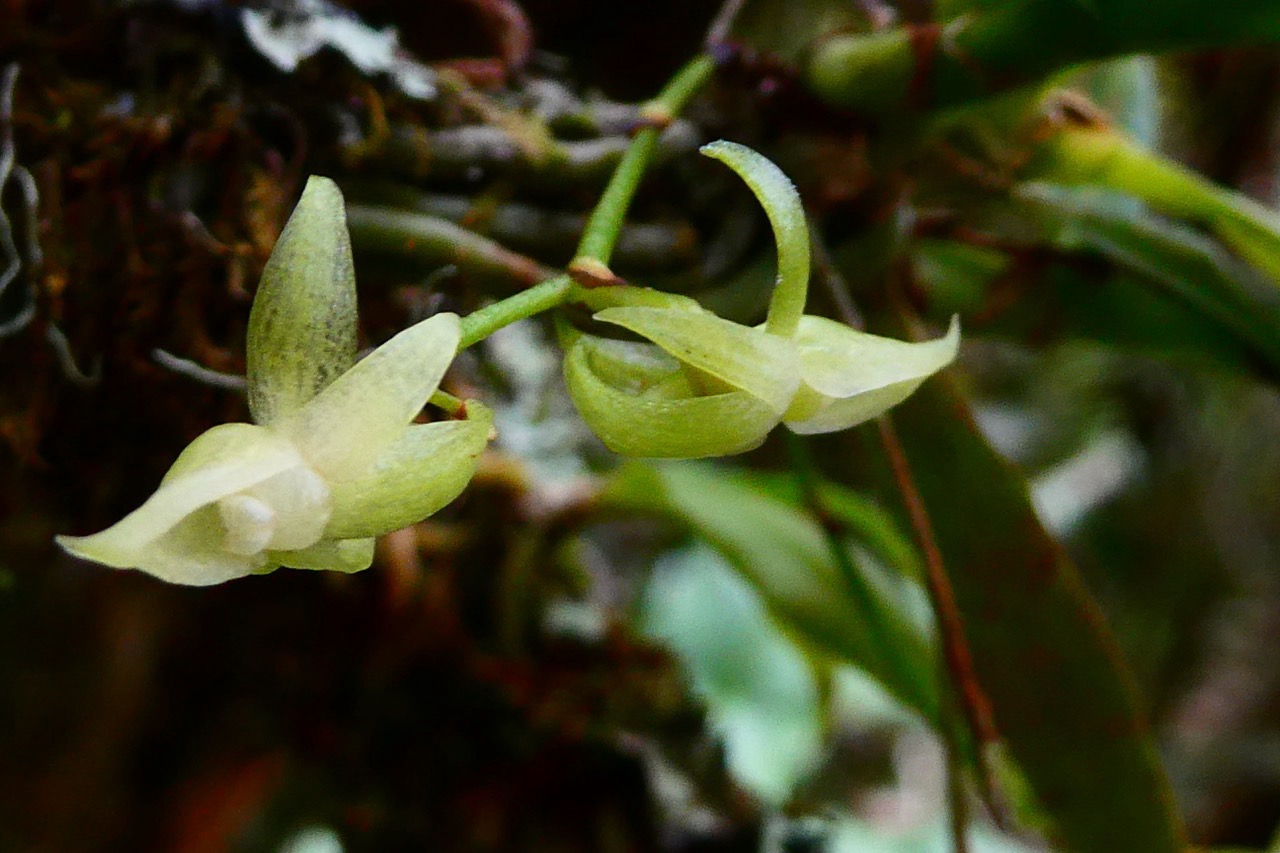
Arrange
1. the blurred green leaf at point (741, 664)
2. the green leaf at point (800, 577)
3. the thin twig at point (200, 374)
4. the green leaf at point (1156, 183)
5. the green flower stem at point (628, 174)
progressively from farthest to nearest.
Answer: the blurred green leaf at point (741, 664) < the green leaf at point (800, 577) < the green leaf at point (1156, 183) < the thin twig at point (200, 374) < the green flower stem at point (628, 174)

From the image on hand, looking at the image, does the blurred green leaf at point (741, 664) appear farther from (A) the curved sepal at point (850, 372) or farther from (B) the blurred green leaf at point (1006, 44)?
(A) the curved sepal at point (850, 372)

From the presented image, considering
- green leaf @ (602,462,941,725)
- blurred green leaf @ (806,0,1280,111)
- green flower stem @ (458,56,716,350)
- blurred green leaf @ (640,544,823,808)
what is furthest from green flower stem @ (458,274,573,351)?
blurred green leaf @ (640,544,823,808)

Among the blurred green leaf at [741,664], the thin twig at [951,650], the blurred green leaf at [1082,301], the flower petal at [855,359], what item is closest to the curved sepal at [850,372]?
the flower petal at [855,359]

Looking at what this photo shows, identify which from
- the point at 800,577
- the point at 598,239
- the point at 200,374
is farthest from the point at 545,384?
the point at 598,239

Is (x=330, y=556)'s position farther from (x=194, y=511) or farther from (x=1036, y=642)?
(x=1036, y=642)

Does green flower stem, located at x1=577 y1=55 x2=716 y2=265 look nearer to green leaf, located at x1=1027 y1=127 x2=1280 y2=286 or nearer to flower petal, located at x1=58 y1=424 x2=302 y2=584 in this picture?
flower petal, located at x1=58 y1=424 x2=302 y2=584

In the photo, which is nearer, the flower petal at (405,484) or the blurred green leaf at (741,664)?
the flower petal at (405,484)
